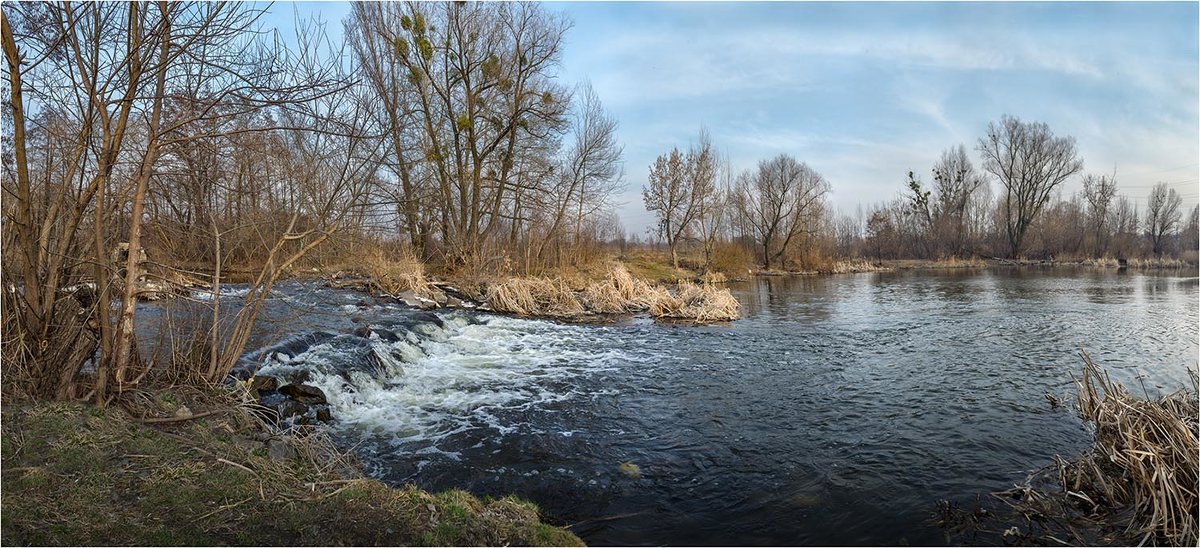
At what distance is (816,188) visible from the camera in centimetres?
3581

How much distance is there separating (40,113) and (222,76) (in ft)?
4.15

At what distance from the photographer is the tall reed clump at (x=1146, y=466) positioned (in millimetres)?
3168

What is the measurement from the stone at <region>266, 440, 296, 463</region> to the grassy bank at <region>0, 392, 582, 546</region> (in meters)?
0.03

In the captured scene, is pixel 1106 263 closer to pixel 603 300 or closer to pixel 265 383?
pixel 603 300

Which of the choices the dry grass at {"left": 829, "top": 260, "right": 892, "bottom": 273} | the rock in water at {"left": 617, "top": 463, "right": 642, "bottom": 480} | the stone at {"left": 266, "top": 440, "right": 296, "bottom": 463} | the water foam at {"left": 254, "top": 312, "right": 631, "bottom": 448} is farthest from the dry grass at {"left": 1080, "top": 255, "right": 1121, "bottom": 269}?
the stone at {"left": 266, "top": 440, "right": 296, "bottom": 463}

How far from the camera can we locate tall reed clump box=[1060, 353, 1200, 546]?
125 inches

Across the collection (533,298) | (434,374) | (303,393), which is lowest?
(434,374)


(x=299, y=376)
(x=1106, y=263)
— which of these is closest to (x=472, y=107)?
(x=299, y=376)

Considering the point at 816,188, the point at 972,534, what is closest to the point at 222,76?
the point at 972,534

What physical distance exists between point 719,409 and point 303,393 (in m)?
4.44

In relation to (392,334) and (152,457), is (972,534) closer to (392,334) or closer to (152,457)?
(152,457)

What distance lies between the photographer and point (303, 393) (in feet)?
19.8

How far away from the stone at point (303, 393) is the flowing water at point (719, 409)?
22 cm

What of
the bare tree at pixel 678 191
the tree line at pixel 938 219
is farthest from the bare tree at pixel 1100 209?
the bare tree at pixel 678 191
